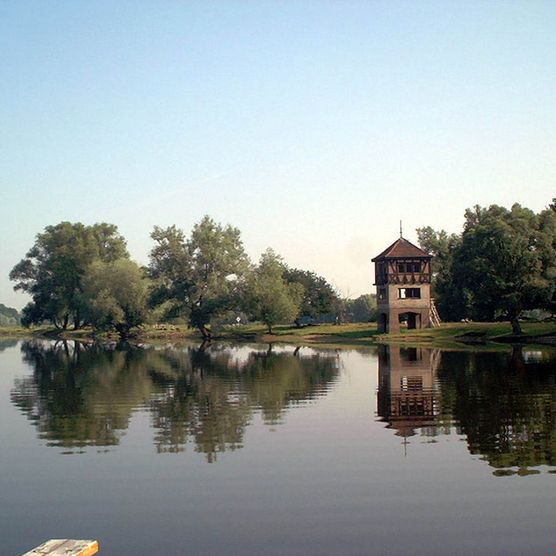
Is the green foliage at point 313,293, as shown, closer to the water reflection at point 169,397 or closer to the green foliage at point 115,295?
the green foliage at point 115,295

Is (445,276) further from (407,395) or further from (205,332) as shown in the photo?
(407,395)

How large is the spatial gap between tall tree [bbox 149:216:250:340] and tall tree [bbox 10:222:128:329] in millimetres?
24917

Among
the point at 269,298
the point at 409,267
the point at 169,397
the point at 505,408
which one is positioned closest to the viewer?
the point at 505,408

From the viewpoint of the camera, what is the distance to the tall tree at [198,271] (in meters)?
114

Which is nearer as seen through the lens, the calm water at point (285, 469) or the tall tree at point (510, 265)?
the calm water at point (285, 469)

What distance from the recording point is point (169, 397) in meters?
33.0

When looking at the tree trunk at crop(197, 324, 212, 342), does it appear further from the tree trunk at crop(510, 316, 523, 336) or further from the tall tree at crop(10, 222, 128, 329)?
the tree trunk at crop(510, 316, 523, 336)

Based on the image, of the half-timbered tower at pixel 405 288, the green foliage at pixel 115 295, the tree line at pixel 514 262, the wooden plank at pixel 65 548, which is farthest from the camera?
the green foliage at pixel 115 295

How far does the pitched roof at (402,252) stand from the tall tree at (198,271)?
23.5 m

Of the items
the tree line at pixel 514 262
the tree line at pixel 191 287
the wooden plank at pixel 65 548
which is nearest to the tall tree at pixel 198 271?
the tree line at pixel 191 287

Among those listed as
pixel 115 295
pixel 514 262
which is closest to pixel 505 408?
pixel 514 262

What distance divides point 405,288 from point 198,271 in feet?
109

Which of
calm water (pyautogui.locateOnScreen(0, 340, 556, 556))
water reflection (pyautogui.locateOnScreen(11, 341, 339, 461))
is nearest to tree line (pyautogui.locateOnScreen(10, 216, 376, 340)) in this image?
water reflection (pyautogui.locateOnScreen(11, 341, 339, 461))

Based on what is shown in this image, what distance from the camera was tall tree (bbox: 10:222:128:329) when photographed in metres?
137
